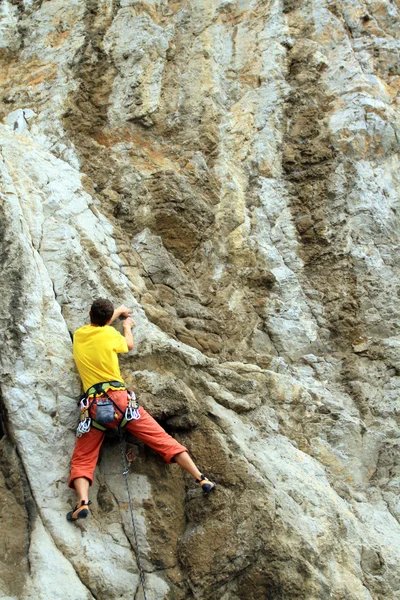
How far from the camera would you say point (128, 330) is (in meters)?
7.06

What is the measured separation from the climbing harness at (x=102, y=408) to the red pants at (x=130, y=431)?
4 cm

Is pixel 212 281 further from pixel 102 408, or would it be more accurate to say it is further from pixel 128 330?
pixel 102 408

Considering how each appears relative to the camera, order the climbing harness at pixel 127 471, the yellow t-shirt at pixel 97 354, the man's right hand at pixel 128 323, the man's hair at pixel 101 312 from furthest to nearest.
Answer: the man's right hand at pixel 128 323
the man's hair at pixel 101 312
the yellow t-shirt at pixel 97 354
the climbing harness at pixel 127 471

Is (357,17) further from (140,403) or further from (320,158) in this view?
(140,403)

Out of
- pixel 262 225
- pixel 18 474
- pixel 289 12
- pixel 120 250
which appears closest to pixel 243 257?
pixel 262 225

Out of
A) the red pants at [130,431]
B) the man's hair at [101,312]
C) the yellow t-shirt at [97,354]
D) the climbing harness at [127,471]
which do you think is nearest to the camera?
the climbing harness at [127,471]

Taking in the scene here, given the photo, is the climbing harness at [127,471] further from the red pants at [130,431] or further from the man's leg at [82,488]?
the man's leg at [82,488]

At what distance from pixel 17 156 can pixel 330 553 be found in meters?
6.33

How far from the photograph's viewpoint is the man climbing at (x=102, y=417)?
612 cm

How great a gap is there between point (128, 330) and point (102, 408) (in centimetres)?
116

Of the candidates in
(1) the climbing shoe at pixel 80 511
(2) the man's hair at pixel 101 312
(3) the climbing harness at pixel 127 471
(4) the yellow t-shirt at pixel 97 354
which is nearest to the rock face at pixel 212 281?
(3) the climbing harness at pixel 127 471

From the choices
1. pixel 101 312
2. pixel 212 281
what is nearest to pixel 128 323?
pixel 101 312

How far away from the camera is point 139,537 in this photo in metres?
6.19

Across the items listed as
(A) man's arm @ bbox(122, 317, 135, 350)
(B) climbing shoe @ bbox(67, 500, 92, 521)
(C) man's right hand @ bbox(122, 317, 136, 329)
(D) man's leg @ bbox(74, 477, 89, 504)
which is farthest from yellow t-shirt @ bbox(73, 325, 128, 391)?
(B) climbing shoe @ bbox(67, 500, 92, 521)
